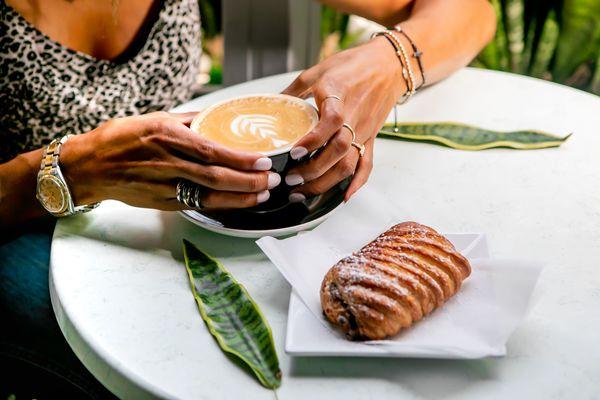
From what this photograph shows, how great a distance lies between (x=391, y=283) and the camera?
65 centimetres

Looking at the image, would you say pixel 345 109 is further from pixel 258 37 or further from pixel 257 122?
pixel 258 37

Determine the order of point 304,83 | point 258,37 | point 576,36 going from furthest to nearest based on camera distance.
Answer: point 576,36
point 258,37
point 304,83

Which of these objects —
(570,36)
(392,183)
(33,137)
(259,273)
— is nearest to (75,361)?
(33,137)

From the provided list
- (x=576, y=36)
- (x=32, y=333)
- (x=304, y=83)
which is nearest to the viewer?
(x=304, y=83)

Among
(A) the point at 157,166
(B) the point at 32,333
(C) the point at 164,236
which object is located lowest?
(B) the point at 32,333

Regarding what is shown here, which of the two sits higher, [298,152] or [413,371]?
[298,152]

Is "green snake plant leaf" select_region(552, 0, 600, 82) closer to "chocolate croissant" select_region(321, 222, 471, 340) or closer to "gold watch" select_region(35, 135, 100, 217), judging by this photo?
"chocolate croissant" select_region(321, 222, 471, 340)

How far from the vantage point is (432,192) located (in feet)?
3.04

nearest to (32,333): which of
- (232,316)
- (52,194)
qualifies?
(52,194)

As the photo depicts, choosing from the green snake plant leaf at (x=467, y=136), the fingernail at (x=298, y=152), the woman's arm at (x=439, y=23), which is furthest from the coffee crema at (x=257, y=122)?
the woman's arm at (x=439, y=23)

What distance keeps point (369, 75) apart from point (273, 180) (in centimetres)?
32

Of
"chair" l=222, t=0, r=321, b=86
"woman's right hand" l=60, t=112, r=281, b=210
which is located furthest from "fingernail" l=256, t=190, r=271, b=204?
"chair" l=222, t=0, r=321, b=86

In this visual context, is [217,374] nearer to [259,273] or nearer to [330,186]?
[259,273]

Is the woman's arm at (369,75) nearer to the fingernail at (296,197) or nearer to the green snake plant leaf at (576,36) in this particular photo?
the fingernail at (296,197)
